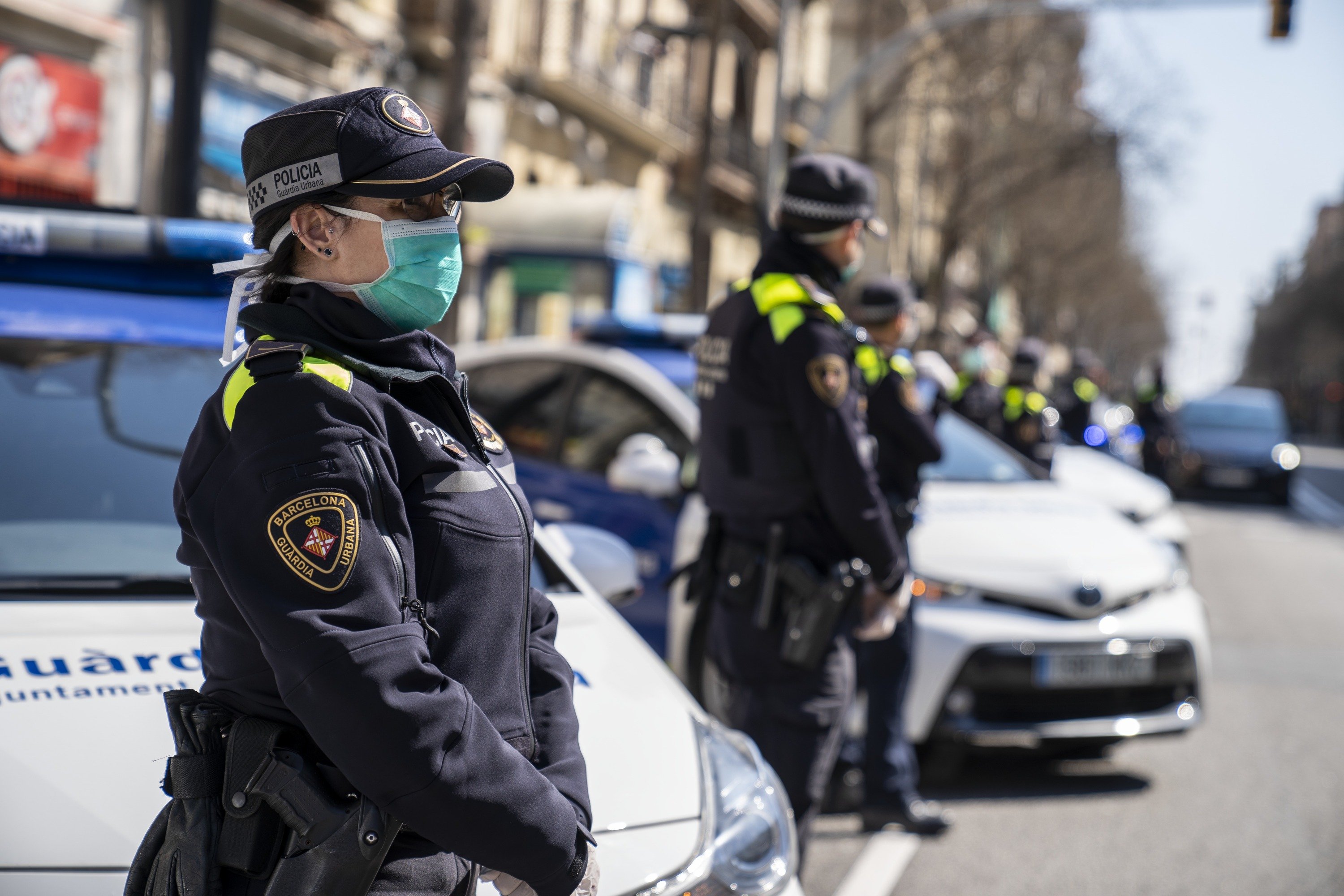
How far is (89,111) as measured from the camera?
1232cm

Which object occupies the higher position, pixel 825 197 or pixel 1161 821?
pixel 825 197

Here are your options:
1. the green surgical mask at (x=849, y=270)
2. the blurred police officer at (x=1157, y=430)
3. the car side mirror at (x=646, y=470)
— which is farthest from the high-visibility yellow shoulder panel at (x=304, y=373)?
the blurred police officer at (x=1157, y=430)

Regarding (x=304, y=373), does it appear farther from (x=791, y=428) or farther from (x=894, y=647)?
(x=894, y=647)

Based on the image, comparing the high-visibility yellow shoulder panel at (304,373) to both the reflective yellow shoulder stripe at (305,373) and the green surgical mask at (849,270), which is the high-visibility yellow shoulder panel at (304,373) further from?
the green surgical mask at (849,270)

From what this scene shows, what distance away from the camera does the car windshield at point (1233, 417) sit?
21766 mm

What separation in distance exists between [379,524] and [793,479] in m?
1.98

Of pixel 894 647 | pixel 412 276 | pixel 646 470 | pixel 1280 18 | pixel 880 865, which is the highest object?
pixel 1280 18

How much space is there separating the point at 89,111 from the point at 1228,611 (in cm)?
1055

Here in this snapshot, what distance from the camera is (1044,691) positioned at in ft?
16.0

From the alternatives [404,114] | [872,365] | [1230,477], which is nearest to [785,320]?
[872,365]

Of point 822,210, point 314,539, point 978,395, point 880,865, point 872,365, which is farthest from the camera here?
point 978,395

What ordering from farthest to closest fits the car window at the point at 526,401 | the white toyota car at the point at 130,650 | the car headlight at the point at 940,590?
the car window at the point at 526,401 < the car headlight at the point at 940,590 < the white toyota car at the point at 130,650

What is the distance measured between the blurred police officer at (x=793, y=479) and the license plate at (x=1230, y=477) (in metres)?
18.8

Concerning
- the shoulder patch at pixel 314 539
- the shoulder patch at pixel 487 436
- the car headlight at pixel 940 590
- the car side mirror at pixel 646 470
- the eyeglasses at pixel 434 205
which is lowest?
the car headlight at pixel 940 590
